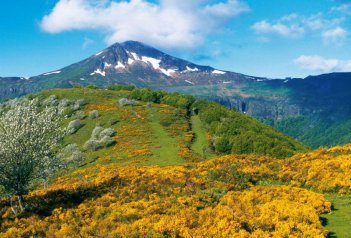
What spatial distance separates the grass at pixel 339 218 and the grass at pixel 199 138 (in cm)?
4383

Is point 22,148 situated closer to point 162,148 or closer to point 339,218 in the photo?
point 339,218

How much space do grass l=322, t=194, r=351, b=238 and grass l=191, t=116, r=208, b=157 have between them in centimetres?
4383

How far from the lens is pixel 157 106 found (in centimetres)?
11281

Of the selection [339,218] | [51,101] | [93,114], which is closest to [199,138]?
[93,114]

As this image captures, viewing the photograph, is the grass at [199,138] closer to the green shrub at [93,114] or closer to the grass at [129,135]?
the grass at [129,135]

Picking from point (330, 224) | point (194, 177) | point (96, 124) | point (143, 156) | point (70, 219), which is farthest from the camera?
point (96, 124)

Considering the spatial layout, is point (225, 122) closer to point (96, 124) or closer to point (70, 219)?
point (96, 124)

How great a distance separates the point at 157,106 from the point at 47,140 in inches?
3270

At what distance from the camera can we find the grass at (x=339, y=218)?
830 inches

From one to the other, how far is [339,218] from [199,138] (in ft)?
204

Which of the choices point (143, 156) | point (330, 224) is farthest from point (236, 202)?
point (143, 156)

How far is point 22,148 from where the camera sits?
92.7ft

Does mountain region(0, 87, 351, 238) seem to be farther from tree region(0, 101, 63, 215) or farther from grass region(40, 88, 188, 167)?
tree region(0, 101, 63, 215)

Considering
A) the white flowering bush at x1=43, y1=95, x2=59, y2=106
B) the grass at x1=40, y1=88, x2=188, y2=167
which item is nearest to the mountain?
the grass at x1=40, y1=88, x2=188, y2=167
